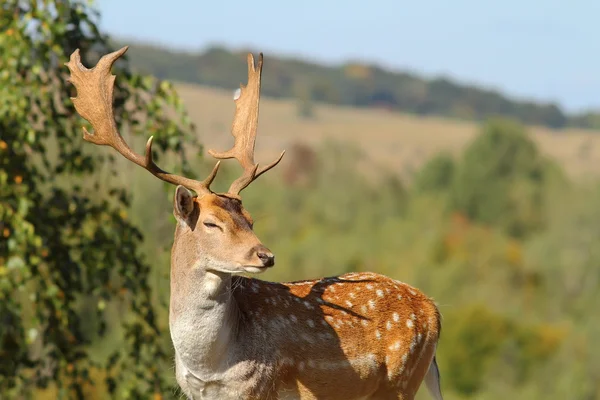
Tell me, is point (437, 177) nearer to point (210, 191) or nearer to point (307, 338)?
point (307, 338)

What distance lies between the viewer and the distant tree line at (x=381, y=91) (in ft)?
521

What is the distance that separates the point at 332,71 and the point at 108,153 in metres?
176

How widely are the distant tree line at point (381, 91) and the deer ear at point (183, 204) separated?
448 ft

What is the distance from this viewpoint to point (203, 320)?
8.27 meters

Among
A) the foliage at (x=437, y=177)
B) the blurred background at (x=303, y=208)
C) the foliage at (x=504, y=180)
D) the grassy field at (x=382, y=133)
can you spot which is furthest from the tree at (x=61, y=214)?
the grassy field at (x=382, y=133)

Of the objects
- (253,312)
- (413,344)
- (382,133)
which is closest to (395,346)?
(413,344)

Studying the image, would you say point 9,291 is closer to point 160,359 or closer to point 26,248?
point 26,248

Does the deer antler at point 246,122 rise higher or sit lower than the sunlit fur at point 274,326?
higher

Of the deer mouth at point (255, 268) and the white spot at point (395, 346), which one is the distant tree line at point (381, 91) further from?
the deer mouth at point (255, 268)

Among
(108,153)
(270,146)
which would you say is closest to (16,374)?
(108,153)

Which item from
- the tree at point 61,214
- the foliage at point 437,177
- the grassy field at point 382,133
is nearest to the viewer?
the tree at point 61,214

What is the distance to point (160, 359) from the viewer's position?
12.4 metres

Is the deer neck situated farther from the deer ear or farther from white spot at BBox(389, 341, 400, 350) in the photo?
white spot at BBox(389, 341, 400, 350)

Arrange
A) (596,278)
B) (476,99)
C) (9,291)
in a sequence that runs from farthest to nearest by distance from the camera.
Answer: (476,99)
(596,278)
(9,291)
